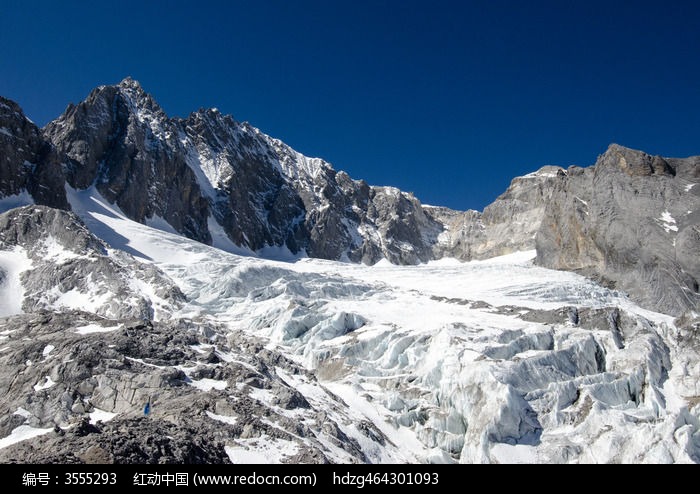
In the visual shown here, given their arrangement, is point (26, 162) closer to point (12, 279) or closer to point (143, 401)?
point (12, 279)

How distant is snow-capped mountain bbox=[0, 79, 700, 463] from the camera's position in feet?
130

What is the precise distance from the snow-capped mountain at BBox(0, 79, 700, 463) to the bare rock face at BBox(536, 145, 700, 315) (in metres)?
0.34

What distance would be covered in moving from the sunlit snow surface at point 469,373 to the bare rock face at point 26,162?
1836 inches

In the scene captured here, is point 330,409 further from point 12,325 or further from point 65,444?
point 12,325

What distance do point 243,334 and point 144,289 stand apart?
2329cm

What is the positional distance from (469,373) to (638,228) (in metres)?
71.1

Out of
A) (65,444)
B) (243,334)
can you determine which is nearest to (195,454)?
(65,444)

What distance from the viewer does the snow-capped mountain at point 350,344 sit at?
39562mm

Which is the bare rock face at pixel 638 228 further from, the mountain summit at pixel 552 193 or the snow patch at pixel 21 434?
the snow patch at pixel 21 434

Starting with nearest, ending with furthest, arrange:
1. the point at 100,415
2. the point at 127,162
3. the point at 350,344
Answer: the point at 100,415
the point at 350,344
the point at 127,162

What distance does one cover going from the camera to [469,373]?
5691 cm

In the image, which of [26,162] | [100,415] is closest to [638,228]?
[100,415]

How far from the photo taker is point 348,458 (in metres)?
40.1

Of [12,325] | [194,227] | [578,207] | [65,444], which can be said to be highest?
[194,227]
